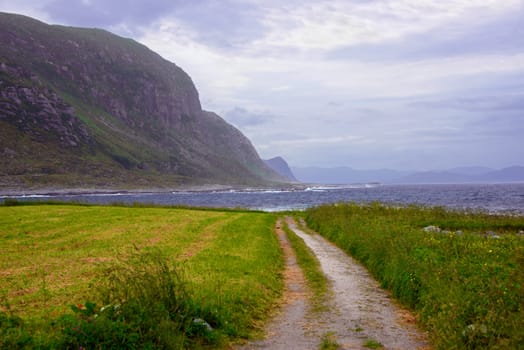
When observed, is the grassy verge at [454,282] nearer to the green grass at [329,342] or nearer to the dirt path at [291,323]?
the green grass at [329,342]

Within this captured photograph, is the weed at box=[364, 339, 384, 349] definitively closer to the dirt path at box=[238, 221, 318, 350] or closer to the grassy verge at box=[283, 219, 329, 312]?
the dirt path at box=[238, 221, 318, 350]

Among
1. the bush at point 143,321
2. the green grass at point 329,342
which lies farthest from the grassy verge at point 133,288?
the green grass at point 329,342

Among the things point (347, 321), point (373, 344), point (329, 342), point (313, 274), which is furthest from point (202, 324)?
point (313, 274)

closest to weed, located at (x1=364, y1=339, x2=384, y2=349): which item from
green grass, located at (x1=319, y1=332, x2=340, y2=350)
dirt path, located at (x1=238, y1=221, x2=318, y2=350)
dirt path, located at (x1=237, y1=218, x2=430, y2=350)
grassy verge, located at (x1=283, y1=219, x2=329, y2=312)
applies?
dirt path, located at (x1=237, y1=218, x2=430, y2=350)

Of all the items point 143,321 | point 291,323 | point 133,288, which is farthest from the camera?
point 291,323

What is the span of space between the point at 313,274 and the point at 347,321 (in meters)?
8.13

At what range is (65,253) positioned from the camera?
84.2 feet

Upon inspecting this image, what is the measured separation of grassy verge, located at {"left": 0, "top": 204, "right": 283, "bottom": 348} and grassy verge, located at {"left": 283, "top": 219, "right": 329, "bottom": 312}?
1402mm

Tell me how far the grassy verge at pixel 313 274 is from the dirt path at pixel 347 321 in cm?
31

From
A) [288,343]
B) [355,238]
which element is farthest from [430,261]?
[355,238]

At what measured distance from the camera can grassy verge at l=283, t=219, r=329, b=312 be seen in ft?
56.4

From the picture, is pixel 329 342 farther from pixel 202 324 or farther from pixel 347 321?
pixel 202 324

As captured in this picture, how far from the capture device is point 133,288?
1209cm

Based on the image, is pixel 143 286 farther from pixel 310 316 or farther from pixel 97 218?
pixel 97 218
